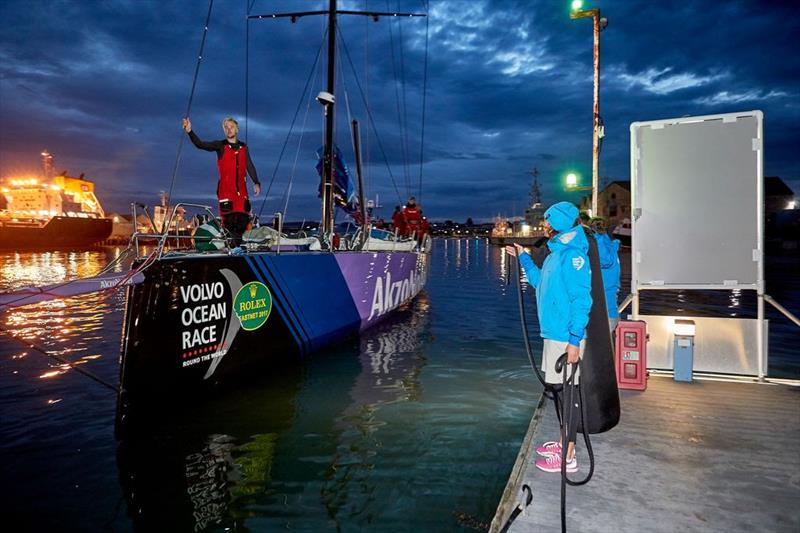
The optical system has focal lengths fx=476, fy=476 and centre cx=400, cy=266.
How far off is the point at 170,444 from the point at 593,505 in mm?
3953

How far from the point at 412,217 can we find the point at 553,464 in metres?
14.7

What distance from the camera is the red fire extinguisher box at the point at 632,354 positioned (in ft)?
17.9

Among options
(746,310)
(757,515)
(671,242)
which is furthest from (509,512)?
(746,310)

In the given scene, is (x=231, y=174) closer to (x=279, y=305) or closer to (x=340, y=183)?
(x=279, y=305)

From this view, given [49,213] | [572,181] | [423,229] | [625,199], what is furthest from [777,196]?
[49,213]

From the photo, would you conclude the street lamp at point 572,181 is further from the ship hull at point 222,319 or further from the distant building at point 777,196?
the distant building at point 777,196

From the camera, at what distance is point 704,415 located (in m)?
4.73

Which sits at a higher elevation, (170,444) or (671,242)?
(671,242)

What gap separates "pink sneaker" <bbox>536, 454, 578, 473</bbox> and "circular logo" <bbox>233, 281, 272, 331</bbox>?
446cm

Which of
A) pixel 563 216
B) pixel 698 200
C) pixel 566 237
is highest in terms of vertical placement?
pixel 698 200

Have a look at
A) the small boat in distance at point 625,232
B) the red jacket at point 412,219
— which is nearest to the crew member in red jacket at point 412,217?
the red jacket at point 412,219

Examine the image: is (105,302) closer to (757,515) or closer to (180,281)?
(180,281)

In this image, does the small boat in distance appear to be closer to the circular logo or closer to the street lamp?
the street lamp

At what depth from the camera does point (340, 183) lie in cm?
1195
